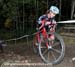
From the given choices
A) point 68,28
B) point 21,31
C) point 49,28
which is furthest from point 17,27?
point 49,28

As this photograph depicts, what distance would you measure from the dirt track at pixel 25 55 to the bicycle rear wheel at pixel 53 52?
0.15 meters

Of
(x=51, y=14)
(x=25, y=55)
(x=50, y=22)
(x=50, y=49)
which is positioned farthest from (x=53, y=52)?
(x=25, y=55)

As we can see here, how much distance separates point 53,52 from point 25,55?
904mm

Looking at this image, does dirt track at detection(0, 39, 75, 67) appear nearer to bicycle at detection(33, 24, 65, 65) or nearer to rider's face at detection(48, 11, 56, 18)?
bicycle at detection(33, 24, 65, 65)

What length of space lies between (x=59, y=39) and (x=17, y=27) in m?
2.78

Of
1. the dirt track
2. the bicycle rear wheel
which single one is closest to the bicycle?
the bicycle rear wheel

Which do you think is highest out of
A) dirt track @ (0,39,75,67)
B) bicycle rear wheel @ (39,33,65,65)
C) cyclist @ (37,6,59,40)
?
cyclist @ (37,6,59,40)

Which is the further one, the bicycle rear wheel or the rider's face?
the rider's face

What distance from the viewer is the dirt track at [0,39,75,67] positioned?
16.8 feet

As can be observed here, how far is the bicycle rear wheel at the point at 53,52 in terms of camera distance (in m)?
4.67

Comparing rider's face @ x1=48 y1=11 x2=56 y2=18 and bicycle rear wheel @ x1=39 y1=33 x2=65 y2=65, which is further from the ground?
rider's face @ x1=48 y1=11 x2=56 y2=18

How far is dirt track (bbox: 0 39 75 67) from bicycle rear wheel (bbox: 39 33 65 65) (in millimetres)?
155

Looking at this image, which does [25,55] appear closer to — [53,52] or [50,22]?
[53,52]

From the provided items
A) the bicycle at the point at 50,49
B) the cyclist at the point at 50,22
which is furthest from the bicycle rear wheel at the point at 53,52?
the cyclist at the point at 50,22
